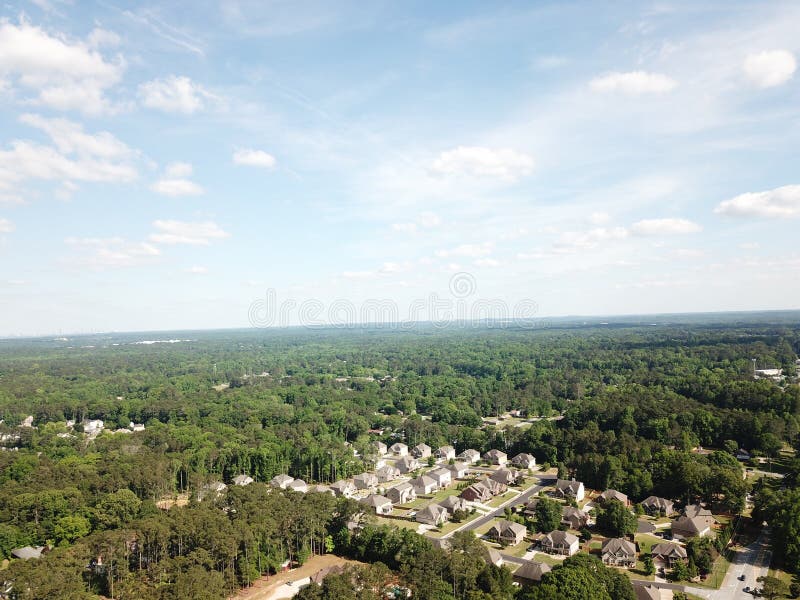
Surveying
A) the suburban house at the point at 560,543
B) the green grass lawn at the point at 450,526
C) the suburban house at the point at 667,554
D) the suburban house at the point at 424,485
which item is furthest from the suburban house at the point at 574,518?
the suburban house at the point at 424,485

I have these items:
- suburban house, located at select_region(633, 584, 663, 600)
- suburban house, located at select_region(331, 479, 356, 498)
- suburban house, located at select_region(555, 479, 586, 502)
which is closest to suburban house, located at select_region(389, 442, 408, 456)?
suburban house, located at select_region(331, 479, 356, 498)

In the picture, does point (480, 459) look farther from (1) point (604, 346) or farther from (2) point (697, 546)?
(1) point (604, 346)

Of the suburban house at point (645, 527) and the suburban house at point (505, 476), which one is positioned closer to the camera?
the suburban house at point (645, 527)

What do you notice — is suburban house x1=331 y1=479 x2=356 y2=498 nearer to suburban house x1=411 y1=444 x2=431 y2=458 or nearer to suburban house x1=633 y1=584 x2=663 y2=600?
suburban house x1=411 y1=444 x2=431 y2=458

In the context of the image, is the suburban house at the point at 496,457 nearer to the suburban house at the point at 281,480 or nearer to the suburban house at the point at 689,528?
the suburban house at the point at 281,480

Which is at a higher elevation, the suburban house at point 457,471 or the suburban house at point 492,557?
the suburban house at point 492,557

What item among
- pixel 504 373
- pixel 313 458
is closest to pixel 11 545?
pixel 313 458

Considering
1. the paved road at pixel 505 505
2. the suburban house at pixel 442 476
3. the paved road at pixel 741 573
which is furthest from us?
the suburban house at pixel 442 476
